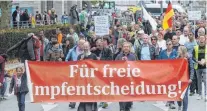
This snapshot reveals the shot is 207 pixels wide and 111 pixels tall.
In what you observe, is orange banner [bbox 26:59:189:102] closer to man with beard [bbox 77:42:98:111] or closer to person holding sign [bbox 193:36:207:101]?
man with beard [bbox 77:42:98:111]

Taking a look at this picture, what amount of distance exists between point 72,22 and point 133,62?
22874 millimetres

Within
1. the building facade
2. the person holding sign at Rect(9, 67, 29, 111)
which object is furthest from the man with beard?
the building facade

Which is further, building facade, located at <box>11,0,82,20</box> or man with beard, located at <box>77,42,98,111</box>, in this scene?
building facade, located at <box>11,0,82,20</box>

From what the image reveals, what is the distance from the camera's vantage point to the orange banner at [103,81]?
34.7 feet

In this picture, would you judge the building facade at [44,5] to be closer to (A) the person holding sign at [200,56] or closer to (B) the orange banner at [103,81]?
(A) the person holding sign at [200,56]

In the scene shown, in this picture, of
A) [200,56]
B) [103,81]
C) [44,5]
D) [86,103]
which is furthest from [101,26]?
[44,5]

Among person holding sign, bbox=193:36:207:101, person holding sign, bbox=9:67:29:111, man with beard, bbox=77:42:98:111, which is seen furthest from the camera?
person holding sign, bbox=193:36:207:101

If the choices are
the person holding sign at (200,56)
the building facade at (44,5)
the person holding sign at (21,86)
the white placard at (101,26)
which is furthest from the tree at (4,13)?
the building facade at (44,5)

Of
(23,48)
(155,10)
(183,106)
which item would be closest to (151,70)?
(183,106)

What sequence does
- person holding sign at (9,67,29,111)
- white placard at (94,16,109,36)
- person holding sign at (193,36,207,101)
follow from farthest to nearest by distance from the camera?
white placard at (94,16,109,36) < person holding sign at (193,36,207,101) < person holding sign at (9,67,29,111)

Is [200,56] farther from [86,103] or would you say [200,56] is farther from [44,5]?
[44,5]

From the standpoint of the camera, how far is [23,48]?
13250 millimetres

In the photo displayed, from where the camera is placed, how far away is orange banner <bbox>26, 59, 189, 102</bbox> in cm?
1059

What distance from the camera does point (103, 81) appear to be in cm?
1062
